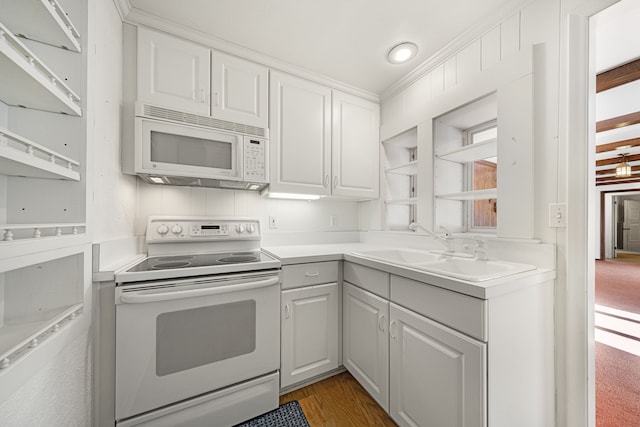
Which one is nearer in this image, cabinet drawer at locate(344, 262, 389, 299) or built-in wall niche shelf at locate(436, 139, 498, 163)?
cabinet drawer at locate(344, 262, 389, 299)

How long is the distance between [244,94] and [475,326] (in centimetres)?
Result: 183

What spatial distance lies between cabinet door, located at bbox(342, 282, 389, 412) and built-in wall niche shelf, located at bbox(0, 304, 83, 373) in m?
1.32

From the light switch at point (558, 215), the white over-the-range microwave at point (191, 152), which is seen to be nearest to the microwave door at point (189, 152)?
the white over-the-range microwave at point (191, 152)

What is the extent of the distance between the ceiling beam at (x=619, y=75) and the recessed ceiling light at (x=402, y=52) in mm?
1267

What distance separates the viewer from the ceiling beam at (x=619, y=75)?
1498 mm

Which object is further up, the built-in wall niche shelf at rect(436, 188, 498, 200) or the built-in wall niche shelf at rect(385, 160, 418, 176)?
the built-in wall niche shelf at rect(385, 160, 418, 176)

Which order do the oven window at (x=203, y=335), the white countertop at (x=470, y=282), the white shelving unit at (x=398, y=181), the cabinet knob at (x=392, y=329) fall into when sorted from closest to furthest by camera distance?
the white countertop at (x=470, y=282), the oven window at (x=203, y=335), the cabinet knob at (x=392, y=329), the white shelving unit at (x=398, y=181)

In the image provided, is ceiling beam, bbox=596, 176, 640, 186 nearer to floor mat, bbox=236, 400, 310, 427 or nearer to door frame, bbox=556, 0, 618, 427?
door frame, bbox=556, 0, 618, 427

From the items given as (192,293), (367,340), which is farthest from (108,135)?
(367,340)

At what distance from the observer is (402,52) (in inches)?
67.0

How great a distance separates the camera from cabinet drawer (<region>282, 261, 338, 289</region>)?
4.90ft

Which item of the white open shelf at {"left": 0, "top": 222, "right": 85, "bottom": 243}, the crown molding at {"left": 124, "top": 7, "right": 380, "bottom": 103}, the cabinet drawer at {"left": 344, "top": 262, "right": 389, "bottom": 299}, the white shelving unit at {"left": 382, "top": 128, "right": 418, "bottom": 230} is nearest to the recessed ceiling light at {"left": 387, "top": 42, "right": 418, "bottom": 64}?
the crown molding at {"left": 124, "top": 7, "right": 380, "bottom": 103}

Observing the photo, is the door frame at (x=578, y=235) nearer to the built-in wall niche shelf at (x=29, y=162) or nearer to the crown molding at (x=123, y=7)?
the built-in wall niche shelf at (x=29, y=162)

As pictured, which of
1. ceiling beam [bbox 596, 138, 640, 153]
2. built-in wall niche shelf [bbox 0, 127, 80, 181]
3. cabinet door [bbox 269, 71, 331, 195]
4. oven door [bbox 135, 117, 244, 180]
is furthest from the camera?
ceiling beam [bbox 596, 138, 640, 153]
